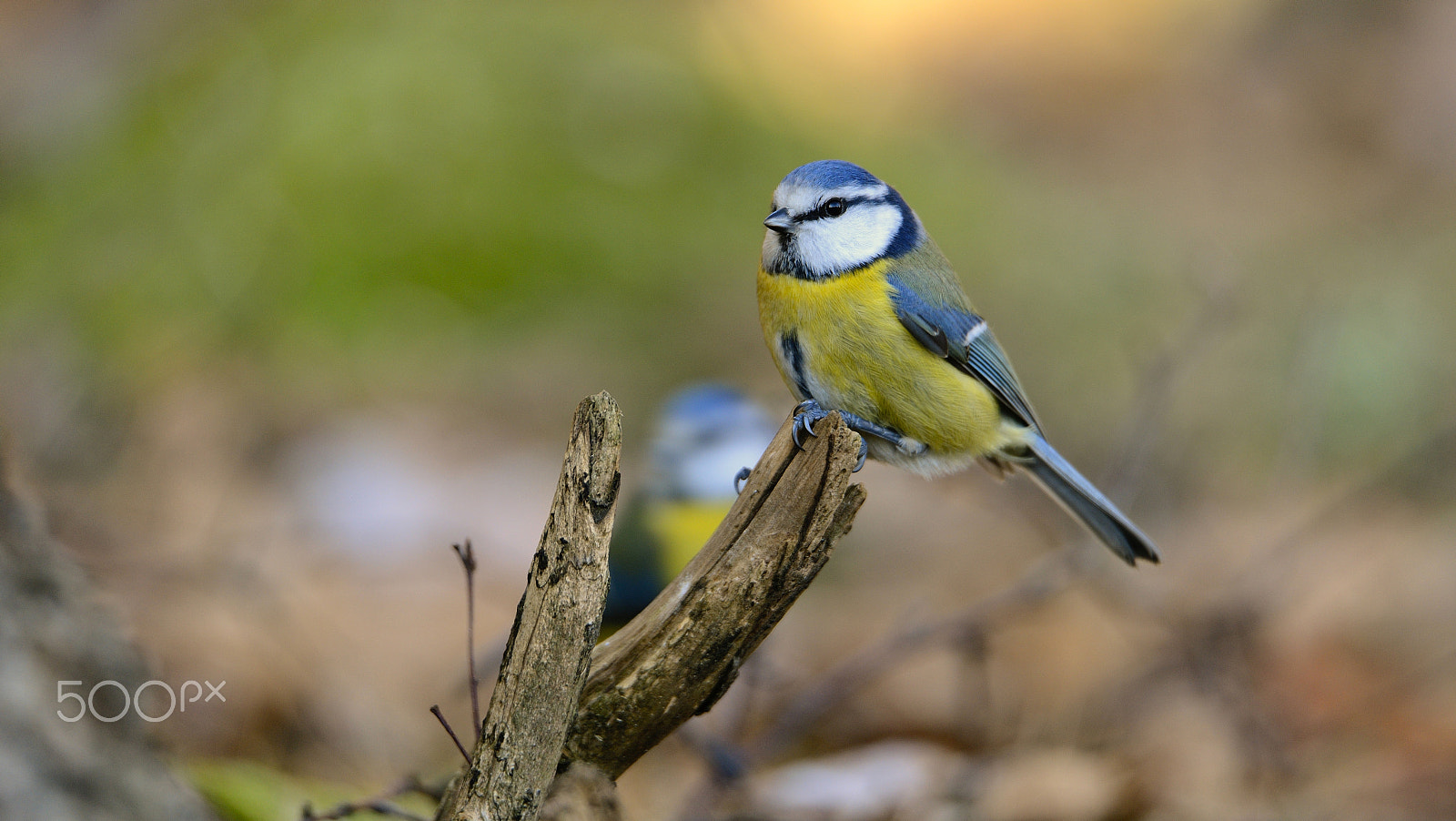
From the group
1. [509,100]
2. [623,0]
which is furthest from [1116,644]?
[623,0]

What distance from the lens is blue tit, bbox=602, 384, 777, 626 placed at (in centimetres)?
315

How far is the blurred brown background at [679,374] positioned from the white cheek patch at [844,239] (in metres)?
1.01

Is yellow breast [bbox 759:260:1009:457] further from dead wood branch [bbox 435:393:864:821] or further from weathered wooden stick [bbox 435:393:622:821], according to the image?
weathered wooden stick [bbox 435:393:622:821]

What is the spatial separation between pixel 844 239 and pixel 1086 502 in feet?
2.50

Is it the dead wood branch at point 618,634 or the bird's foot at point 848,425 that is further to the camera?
the bird's foot at point 848,425

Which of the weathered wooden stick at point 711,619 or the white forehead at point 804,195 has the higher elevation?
the white forehead at point 804,195

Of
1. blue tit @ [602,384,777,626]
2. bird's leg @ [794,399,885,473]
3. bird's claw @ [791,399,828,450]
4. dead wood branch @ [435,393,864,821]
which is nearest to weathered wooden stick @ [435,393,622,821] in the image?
dead wood branch @ [435,393,864,821]

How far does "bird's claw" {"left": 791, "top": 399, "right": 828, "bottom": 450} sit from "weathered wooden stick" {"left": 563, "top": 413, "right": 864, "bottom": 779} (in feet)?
0.33

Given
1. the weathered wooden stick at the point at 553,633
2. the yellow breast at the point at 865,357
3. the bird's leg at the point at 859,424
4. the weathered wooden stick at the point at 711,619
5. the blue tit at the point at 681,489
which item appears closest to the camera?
the weathered wooden stick at the point at 553,633

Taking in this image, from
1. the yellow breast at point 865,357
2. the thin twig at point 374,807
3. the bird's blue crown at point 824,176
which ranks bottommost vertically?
the thin twig at point 374,807

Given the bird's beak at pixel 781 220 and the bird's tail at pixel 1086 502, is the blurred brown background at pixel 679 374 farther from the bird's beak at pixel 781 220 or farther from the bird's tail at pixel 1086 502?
the bird's beak at pixel 781 220

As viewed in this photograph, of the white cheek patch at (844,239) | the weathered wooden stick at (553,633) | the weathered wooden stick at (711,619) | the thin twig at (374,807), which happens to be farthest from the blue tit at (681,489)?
the weathered wooden stick at (553,633)

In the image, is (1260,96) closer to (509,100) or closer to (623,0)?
(623,0)

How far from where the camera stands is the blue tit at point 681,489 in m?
3.15
